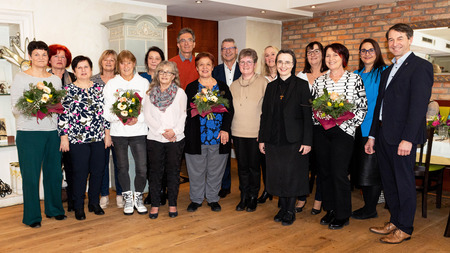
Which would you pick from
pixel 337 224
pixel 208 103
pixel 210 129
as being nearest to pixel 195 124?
pixel 210 129

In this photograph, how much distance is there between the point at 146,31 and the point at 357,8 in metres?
3.66

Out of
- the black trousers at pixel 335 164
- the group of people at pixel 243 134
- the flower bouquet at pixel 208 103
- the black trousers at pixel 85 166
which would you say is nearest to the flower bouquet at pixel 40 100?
the group of people at pixel 243 134

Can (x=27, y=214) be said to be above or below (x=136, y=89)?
below

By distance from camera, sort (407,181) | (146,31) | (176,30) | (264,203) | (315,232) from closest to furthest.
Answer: (407,181) → (315,232) → (264,203) → (146,31) → (176,30)

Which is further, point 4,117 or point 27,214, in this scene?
point 4,117

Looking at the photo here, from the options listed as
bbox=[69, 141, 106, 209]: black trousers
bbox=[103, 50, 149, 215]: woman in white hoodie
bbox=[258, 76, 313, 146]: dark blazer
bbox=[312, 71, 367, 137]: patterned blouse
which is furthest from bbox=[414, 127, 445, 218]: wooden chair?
bbox=[69, 141, 106, 209]: black trousers

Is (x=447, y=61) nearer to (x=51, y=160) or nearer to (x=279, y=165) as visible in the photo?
(x=279, y=165)

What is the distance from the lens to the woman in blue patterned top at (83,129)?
3.61 metres

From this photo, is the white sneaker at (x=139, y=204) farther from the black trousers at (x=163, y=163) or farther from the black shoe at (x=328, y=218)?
the black shoe at (x=328, y=218)

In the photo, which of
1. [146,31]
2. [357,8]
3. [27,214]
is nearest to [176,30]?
[146,31]

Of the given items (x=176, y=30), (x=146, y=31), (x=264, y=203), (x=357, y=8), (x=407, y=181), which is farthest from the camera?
(x=176, y=30)

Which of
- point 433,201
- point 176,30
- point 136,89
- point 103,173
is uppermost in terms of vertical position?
point 176,30

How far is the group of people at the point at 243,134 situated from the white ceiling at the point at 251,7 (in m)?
2.10

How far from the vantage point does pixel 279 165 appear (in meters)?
3.62
